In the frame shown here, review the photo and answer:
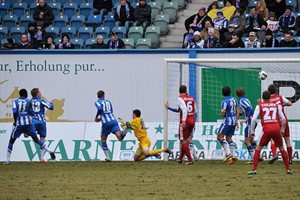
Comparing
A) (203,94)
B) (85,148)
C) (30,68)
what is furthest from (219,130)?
(30,68)

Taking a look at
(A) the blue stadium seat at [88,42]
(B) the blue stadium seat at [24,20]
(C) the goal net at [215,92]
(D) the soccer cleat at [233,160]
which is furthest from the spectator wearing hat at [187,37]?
(B) the blue stadium seat at [24,20]

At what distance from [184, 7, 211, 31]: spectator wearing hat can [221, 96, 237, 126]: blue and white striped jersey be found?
4617 mm

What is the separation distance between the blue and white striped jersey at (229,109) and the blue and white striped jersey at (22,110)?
5.28 meters

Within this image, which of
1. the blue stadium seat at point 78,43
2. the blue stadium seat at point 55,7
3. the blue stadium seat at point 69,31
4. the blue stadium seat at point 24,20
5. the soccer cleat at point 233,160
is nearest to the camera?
the soccer cleat at point 233,160

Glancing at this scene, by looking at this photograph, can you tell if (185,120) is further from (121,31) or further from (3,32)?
(3,32)

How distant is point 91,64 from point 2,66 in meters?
2.60

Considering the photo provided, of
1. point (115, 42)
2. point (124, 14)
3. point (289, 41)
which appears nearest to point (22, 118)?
point (115, 42)

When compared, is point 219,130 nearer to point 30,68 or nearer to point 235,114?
point 235,114

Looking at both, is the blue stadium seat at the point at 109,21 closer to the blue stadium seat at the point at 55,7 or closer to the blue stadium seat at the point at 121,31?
the blue stadium seat at the point at 121,31

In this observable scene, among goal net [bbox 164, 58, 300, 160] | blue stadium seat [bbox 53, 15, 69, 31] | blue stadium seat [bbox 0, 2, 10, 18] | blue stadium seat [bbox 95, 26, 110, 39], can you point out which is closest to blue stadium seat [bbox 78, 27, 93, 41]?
blue stadium seat [bbox 95, 26, 110, 39]

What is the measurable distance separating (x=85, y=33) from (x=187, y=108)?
23.5 feet

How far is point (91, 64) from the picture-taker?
27.5 m

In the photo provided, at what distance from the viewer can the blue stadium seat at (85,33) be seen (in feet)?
98.8

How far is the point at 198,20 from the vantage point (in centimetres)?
2891
